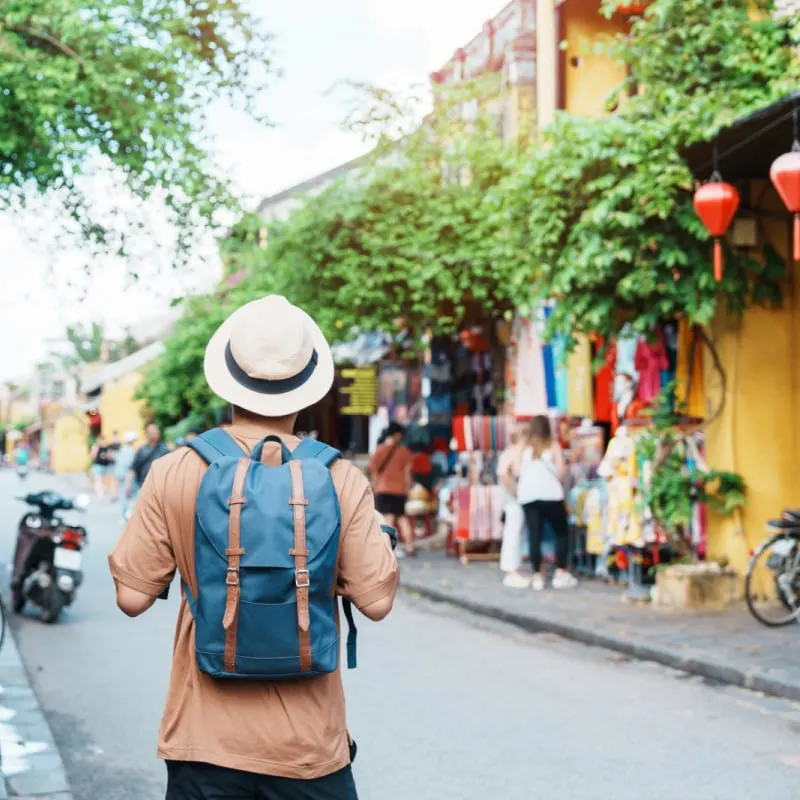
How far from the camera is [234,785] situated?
2840mm

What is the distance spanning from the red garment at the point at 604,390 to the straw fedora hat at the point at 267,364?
39.2 feet

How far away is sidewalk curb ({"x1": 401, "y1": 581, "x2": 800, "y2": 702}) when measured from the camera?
8.25m

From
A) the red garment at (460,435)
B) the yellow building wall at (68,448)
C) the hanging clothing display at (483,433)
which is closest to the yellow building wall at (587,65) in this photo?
the hanging clothing display at (483,433)

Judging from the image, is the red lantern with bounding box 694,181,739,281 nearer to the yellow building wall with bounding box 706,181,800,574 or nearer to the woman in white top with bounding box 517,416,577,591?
the yellow building wall with bounding box 706,181,800,574

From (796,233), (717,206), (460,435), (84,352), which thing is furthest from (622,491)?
(84,352)

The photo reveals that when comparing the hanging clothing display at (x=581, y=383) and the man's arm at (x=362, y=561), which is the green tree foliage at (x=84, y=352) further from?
the man's arm at (x=362, y=561)

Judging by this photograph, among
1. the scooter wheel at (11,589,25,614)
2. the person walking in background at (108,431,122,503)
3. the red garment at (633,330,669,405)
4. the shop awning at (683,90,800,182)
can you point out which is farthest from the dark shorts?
the person walking in background at (108,431,122,503)

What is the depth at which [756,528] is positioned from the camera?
11.9 m

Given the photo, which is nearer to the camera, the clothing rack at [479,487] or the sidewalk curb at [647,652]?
the sidewalk curb at [647,652]

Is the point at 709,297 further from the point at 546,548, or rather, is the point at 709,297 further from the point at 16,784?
the point at 16,784

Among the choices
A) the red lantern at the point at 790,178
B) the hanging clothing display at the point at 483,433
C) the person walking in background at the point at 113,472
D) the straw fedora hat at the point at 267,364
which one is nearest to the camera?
the straw fedora hat at the point at 267,364

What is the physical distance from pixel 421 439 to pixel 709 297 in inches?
387

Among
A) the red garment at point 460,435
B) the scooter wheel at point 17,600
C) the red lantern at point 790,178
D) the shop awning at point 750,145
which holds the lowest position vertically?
the scooter wheel at point 17,600

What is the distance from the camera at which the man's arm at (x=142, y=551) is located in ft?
9.60
